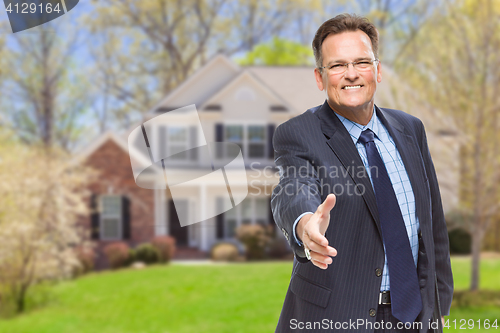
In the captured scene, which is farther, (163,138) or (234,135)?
(163,138)

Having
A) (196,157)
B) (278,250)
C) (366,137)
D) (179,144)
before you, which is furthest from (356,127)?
(179,144)

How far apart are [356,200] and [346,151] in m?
Answer: 0.17

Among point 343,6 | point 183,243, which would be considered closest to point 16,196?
point 183,243

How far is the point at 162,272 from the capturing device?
12.3 meters

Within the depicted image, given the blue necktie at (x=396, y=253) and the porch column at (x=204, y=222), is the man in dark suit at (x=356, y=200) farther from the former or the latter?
the porch column at (x=204, y=222)

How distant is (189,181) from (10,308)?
5.58 metres

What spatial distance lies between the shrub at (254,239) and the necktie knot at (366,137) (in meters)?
11.1

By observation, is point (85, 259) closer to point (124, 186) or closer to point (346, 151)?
point (124, 186)

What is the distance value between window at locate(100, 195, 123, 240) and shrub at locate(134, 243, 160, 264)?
0.88 meters

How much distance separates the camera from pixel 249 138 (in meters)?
12.9

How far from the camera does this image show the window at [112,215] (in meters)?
13.2

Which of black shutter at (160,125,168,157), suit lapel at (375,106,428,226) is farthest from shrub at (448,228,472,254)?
suit lapel at (375,106,428,226)

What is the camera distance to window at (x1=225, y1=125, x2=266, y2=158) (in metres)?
12.8

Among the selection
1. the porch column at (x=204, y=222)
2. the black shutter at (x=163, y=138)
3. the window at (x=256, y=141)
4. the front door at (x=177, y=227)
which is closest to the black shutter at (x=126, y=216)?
the front door at (x=177, y=227)
